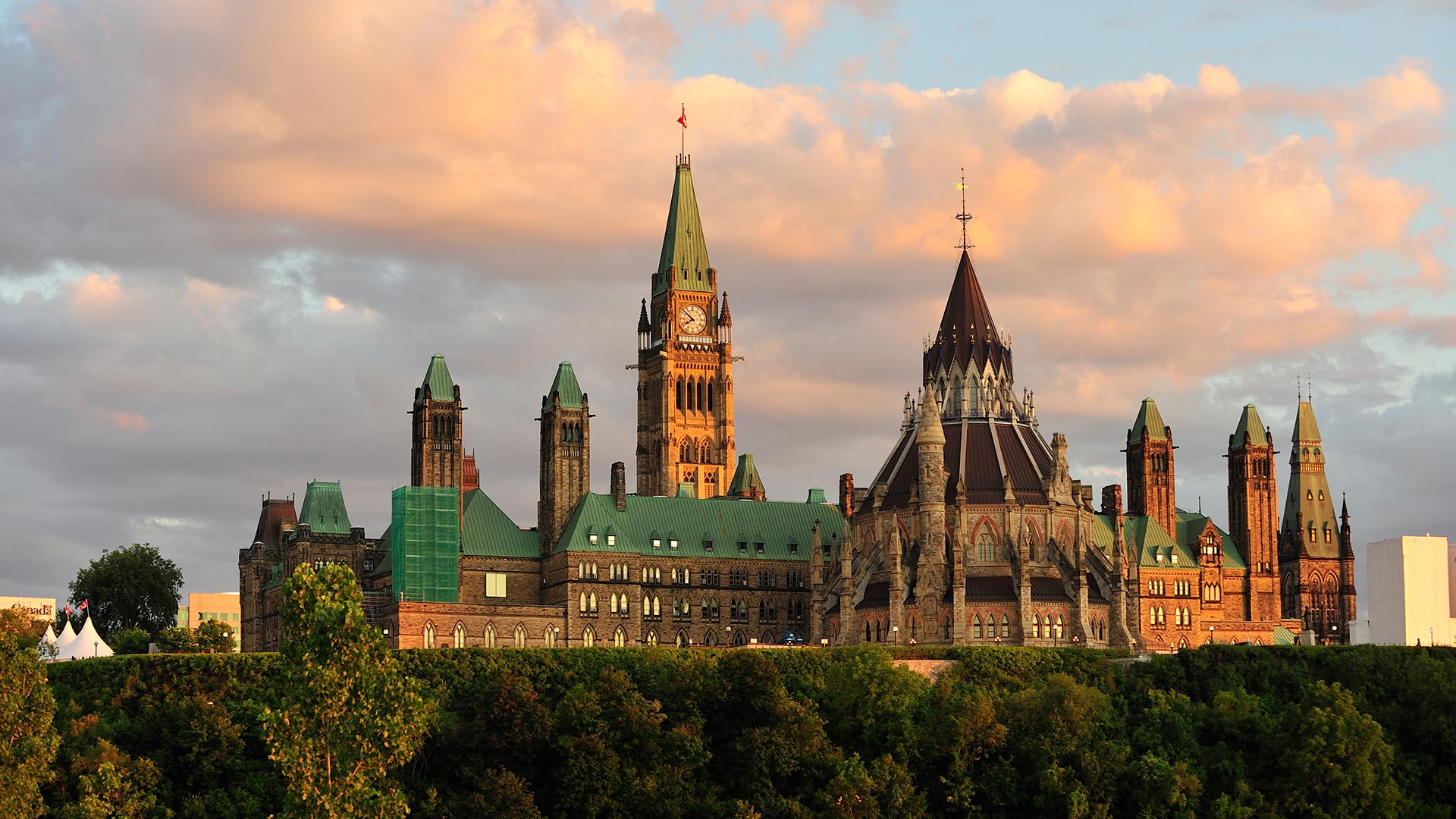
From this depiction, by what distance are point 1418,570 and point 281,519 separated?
9320 centimetres

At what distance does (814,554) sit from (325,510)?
3932 centimetres

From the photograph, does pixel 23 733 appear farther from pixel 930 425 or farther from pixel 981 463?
pixel 981 463

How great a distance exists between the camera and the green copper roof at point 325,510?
181 m

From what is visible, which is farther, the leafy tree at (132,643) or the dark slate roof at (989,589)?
the leafy tree at (132,643)

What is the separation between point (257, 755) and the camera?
126m

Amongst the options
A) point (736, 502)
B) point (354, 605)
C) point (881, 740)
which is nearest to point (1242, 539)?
point (736, 502)

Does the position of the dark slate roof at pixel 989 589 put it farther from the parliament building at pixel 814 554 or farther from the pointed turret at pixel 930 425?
the pointed turret at pixel 930 425

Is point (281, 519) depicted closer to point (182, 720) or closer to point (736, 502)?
point (736, 502)

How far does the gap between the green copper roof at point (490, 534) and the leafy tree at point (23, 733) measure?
190ft

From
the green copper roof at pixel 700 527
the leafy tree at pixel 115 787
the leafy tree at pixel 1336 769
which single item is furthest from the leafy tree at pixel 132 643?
the leafy tree at pixel 1336 769

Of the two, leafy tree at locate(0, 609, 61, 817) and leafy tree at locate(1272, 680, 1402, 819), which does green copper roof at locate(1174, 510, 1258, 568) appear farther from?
leafy tree at locate(0, 609, 61, 817)

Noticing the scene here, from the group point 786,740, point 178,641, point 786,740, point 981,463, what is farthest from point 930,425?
point 178,641

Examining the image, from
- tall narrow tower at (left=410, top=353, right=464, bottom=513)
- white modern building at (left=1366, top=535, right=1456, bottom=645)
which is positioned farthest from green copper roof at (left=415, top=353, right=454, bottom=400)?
white modern building at (left=1366, top=535, right=1456, bottom=645)

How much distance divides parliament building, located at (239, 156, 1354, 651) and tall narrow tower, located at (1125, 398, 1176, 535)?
391 centimetres
